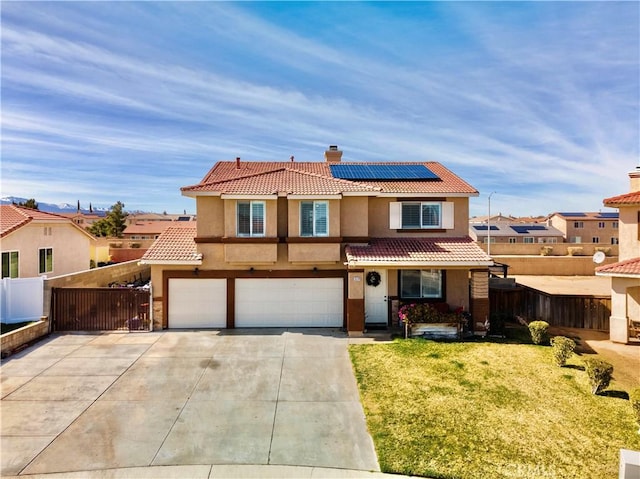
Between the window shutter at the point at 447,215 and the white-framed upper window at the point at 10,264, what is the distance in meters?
20.9

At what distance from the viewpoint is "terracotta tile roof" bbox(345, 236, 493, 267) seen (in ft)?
45.4

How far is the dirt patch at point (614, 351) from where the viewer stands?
10.4 metres

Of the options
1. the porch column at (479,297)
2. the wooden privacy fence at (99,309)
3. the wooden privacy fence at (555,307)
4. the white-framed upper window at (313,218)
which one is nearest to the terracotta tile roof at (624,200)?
the wooden privacy fence at (555,307)

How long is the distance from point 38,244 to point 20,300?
287 inches

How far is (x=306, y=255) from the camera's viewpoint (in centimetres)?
1473

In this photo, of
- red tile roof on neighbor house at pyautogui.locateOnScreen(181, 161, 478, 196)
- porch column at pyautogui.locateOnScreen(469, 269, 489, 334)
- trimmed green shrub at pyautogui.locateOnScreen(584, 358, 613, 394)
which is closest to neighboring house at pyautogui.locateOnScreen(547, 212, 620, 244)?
red tile roof on neighbor house at pyautogui.locateOnScreen(181, 161, 478, 196)

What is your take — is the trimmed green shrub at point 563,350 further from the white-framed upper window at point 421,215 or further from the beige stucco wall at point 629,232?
the beige stucco wall at point 629,232

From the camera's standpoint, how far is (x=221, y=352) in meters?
12.2

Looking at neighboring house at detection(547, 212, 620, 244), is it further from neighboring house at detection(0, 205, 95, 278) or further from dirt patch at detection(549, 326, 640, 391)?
neighboring house at detection(0, 205, 95, 278)

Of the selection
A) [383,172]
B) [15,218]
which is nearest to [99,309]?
[15,218]

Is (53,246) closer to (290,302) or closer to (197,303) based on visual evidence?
(197,303)

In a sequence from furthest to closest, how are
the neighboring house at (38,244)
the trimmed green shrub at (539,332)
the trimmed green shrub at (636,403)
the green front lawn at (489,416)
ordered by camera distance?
the neighboring house at (38,244)
the trimmed green shrub at (539,332)
the trimmed green shrub at (636,403)
the green front lawn at (489,416)

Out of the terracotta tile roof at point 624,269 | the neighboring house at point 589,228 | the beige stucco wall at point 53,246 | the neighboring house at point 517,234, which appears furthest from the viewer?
the neighboring house at point 589,228

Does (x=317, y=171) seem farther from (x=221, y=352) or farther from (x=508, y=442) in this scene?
(x=508, y=442)
